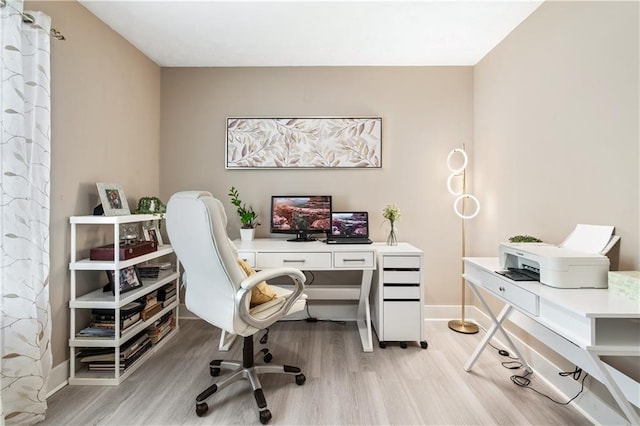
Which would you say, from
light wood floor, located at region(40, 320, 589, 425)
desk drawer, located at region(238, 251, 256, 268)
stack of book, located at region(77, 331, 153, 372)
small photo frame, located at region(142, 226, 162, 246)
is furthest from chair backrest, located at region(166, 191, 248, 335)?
small photo frame, located at region(142, 226, 162, 246)

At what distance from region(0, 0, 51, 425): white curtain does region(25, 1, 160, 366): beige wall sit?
0.74ft

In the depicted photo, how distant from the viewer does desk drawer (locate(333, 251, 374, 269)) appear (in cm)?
230

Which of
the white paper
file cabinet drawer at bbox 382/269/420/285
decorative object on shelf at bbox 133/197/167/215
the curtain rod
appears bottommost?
file cabinet drawer at bbox 382/269/420/285

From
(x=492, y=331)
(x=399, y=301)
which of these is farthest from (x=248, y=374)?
(x=492, y=331)

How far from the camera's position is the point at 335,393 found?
1762 millimetres

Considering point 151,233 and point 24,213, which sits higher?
point 24,213

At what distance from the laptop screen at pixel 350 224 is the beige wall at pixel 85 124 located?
1.76 metres

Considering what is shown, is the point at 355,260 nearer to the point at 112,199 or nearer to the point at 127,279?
the point at 127,279

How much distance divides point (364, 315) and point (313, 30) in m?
2.40

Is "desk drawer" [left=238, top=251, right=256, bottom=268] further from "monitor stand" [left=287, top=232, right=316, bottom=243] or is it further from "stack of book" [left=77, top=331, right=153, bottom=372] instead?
"stack of book" [left=77, top=331, right=153, bottom=372]

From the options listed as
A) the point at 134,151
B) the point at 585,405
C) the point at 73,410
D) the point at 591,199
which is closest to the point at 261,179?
the point at 134,151

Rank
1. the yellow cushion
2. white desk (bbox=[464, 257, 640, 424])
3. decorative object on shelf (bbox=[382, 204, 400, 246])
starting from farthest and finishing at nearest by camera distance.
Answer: decorative object on shelf (bbox=[382, 204, 400, 246]) → the yellow cushion → white desk (bbox=[464, 257, 640, 424])

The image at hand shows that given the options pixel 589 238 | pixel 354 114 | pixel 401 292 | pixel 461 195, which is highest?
pixel 354 114

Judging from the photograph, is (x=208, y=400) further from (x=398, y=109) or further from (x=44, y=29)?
(x=398, y=109)
